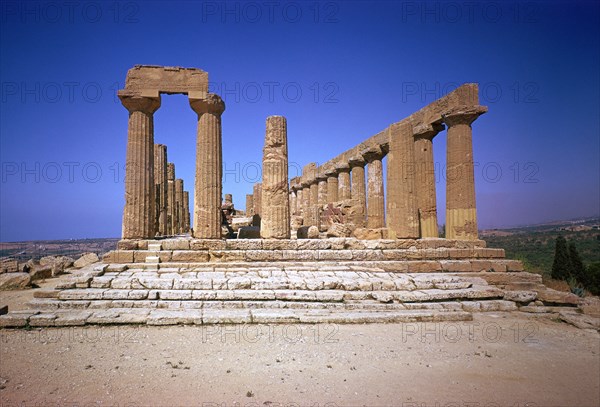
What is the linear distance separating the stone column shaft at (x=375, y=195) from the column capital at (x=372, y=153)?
0.50ft

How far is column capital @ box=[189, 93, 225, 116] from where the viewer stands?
12.5 metres

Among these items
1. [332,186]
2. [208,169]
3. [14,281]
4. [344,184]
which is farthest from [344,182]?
[14,281]

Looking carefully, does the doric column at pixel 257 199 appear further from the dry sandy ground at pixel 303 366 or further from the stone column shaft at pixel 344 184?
the dry sandy ground at pixel 303 366

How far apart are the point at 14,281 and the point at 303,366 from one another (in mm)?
11665

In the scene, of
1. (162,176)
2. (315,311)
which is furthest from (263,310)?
(162,176)

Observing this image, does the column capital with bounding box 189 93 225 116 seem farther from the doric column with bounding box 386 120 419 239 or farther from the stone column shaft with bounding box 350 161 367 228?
the stone column shaft with bounding box 350 161 367 228

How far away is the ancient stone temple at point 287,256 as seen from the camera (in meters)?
8.11

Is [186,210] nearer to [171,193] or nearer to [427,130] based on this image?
[171,193]

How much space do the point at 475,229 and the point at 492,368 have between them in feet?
29.6

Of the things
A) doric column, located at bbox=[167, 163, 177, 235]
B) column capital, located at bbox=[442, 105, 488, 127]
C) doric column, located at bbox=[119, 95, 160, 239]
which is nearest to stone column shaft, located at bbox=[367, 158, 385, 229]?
column capital, located at bbox=[442, 105, 488, 127]

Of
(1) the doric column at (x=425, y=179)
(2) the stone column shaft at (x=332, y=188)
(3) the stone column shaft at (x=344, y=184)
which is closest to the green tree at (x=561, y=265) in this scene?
(1) the doric column at (x=425, y=179)

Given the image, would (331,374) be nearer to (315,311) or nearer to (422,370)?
(422,370)

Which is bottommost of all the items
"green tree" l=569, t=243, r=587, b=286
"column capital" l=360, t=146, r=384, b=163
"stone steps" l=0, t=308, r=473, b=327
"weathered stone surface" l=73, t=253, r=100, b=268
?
"green tree" l=569, t=243, r=587, b=286

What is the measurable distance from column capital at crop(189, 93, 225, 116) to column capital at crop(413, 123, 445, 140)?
8.43 meters
